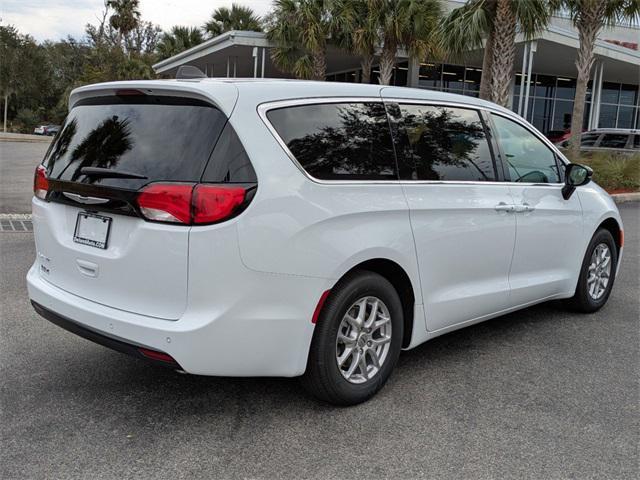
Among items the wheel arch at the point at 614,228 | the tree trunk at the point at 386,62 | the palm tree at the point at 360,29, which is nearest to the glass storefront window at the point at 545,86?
the tree trunk at the point at 386,62

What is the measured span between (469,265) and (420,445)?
1331 millimetres

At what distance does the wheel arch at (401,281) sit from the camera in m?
3.53

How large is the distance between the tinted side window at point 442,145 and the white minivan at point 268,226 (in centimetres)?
1

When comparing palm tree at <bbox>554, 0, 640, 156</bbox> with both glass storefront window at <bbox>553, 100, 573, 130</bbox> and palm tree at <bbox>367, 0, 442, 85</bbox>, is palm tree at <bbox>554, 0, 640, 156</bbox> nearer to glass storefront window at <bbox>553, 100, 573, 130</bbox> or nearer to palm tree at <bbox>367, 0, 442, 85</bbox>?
palm tree at <bbox>367, 0, 442, 85</bbox>

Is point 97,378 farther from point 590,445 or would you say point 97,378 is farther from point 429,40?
point 429,40

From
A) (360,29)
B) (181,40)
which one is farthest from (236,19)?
(360,29)

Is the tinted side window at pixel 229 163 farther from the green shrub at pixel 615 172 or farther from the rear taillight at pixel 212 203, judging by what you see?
the green shrub at pixel 615 172

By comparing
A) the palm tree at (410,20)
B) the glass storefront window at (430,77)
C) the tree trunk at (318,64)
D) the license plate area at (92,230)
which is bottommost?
the license plate area at (92,230)

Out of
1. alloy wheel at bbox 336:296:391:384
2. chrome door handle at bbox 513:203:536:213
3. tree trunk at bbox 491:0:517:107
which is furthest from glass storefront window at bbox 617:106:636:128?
alloy wheel at bbox 336:296:391:384

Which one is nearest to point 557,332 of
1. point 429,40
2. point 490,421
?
point 490,421

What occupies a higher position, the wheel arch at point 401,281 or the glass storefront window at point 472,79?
the glass storefront window at point 472,79

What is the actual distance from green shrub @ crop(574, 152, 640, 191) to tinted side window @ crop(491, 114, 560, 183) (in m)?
12.3

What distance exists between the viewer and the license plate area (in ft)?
10.3

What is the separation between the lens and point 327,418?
3385 millimetres
